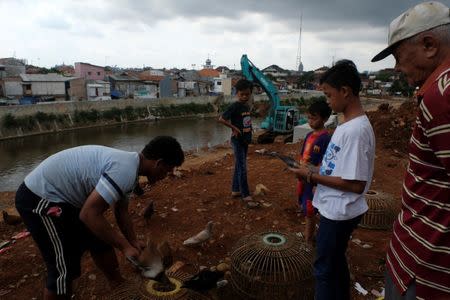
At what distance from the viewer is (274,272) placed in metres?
2.58

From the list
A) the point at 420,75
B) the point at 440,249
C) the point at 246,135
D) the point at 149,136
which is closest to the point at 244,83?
the point at 246,135

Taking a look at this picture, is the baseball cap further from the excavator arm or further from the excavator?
the excavator arm

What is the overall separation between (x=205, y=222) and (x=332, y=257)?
2.37 meters

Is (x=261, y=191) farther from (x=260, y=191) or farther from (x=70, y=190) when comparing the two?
(x=70, y=190)

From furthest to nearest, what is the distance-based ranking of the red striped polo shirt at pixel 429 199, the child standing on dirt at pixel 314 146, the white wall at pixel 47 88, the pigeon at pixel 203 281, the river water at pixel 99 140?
1. the white wall at pixel 47 88
2. the river water at pixel 99 140
3. the child standing on dirt at pixel 314 146
4. the pigeon at pixel 203 281
5. the red striped polo shirt at pixel 429 199

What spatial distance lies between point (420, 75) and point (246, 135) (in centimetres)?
346

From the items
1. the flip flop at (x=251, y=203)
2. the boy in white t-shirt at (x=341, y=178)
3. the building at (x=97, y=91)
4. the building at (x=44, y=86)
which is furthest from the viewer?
the building at (x=97, y=91)

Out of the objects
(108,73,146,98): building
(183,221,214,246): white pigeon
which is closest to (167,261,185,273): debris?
(183,221,214,246): white pigeon

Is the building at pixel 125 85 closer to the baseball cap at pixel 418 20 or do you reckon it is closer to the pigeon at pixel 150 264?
the pigeon at pixel 150 264

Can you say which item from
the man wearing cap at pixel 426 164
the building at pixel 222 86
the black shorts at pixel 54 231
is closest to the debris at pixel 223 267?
the black shorts at pixel 54 231

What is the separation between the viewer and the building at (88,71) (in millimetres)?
41209

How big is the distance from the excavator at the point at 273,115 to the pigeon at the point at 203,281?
10293 mm

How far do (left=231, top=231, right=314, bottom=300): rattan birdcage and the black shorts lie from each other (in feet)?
4.16

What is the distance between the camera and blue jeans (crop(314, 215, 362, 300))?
1.94 m
